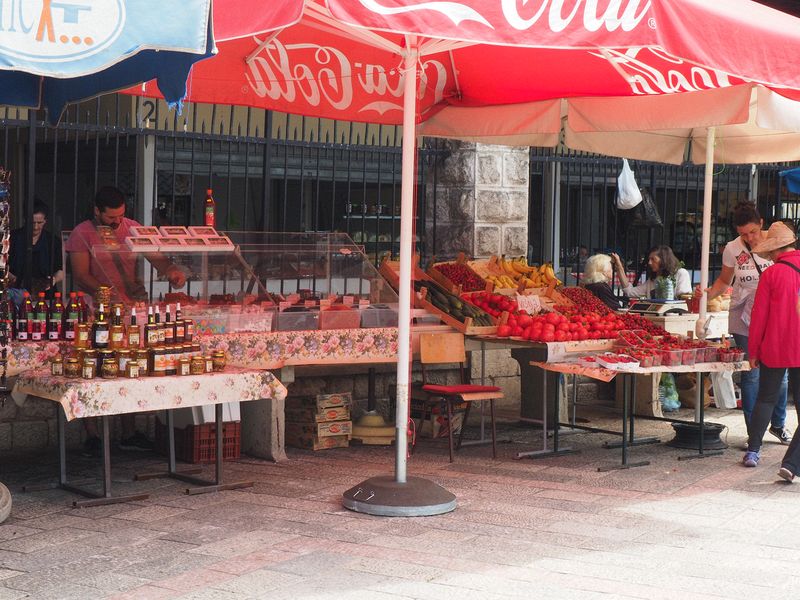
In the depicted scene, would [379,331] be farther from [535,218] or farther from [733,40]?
[535,218]

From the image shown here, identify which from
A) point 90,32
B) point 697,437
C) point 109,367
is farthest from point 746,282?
point 90,32

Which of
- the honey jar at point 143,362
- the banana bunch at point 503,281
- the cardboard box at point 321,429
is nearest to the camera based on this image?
the honey jar at point 143,362

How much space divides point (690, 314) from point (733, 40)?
4.96 metres

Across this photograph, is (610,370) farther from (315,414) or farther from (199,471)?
(199,471)

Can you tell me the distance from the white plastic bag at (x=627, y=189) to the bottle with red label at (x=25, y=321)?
7.63 m

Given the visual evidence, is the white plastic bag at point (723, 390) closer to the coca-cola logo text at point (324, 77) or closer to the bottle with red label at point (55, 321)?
the coca-cola logo text at point (324, 77)

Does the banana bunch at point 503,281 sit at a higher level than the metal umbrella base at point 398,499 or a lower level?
higher

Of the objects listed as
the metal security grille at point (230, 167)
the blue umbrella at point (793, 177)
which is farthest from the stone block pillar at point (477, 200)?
the blue umbrella at point (793, 177)

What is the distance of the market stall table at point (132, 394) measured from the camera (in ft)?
21.7

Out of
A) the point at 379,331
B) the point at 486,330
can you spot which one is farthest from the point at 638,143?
the point at 379,331

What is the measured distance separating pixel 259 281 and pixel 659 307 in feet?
15.0

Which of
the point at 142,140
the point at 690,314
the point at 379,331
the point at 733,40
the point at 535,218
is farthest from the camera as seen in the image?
the point at 535,218

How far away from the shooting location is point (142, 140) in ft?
34.3

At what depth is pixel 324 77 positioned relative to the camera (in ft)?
30.5
